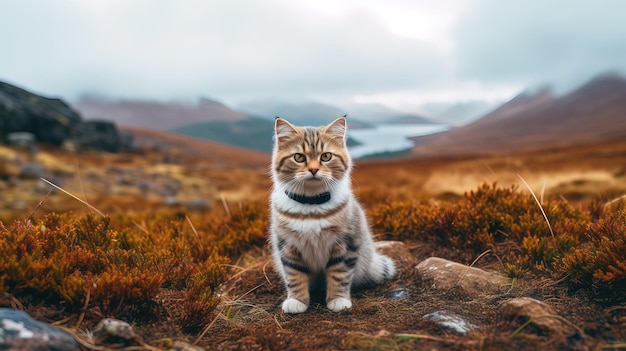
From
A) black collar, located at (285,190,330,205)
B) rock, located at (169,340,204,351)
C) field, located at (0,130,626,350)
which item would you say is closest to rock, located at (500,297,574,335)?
field, located at (0,130,626,350)

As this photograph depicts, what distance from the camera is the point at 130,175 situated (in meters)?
25.9

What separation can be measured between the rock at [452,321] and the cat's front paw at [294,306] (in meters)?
1.21

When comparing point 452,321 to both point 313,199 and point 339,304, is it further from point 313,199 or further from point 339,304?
point 313,199

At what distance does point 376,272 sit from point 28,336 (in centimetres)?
335

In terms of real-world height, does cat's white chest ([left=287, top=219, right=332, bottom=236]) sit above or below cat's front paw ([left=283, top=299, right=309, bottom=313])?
above

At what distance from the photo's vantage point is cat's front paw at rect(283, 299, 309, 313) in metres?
4.06

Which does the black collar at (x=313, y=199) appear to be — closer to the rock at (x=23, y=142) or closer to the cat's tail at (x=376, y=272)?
the cat's tail at (x=376, y=272)

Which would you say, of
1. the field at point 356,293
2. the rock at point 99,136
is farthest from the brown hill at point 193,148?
the field at point 356,293

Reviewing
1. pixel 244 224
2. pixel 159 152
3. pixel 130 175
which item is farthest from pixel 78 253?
pixel 159 152

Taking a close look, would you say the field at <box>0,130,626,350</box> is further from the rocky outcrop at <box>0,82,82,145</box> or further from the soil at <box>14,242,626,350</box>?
the rocky outcrop at <box>0,82,82,145</box>

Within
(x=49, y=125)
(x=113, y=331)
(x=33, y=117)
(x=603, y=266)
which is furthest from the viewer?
(x=49, y=125)

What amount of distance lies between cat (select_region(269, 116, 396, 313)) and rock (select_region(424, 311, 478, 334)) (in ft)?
2.97

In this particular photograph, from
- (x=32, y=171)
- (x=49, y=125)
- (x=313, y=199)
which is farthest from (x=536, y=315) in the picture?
(x=49, y=125)

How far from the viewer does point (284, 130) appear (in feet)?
14.4
